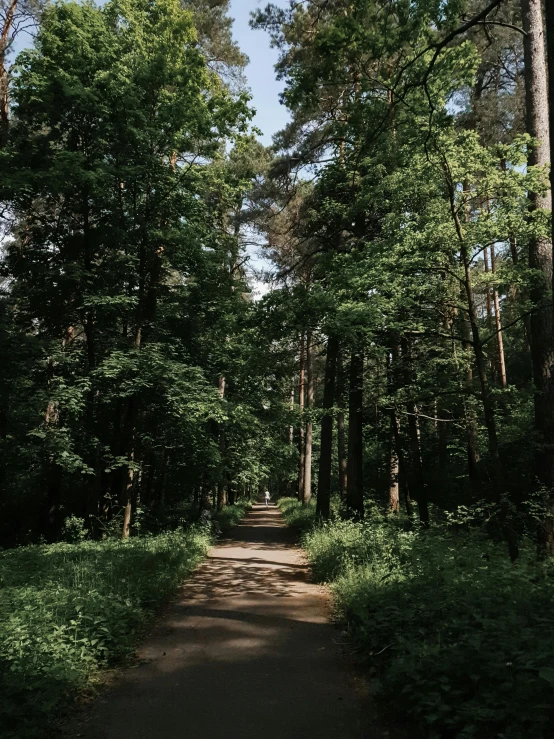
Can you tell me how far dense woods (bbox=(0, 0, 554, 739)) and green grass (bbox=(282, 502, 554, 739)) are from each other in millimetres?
59

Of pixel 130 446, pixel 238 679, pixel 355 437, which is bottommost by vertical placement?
pixel 238 679

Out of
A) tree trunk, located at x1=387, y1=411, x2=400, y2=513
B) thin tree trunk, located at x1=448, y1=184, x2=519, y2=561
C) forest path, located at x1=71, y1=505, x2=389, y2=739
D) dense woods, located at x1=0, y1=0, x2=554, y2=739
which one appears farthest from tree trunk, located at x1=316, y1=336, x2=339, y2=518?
forest path, located at x1=71, y1=505, x2=389, y2=739

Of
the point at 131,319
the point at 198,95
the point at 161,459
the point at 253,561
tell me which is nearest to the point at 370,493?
the point at 161,459

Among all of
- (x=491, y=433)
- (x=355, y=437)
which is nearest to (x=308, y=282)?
(x=355, y=437)

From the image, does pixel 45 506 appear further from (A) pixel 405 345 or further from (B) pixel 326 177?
(B) pixel 326 177

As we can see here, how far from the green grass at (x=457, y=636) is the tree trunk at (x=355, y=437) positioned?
6301 mm

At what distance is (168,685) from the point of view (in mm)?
4582

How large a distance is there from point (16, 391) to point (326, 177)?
1002cm

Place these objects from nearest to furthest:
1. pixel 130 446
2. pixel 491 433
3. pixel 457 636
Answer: pixel 457 636, pixel 491 433, pixel 130 446

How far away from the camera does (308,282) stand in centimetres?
1379

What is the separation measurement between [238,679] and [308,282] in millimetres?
10642

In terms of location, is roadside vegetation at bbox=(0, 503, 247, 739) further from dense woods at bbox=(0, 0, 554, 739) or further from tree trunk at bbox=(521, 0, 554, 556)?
tree trunk at bbox=(521, 0, 554, 556)

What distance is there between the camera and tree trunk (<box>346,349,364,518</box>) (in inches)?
551

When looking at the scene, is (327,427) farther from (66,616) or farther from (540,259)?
(66,616)
